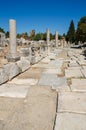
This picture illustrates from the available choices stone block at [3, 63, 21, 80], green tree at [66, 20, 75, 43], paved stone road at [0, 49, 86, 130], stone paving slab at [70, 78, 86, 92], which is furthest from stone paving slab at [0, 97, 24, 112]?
green tree at [66, 20, 75, 43]

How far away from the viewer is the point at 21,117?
308 cm

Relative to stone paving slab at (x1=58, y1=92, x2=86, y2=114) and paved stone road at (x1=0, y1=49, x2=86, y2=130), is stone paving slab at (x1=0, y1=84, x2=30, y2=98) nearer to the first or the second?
paved stone road at (x1=0, y1=49, x2=86, y2=130)

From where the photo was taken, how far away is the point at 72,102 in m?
3.70

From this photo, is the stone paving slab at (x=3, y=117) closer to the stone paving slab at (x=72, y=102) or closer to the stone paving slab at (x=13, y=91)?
the stone paving slab at (x=13, y=91)

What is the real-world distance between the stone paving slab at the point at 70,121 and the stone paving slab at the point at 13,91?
141 centimetres

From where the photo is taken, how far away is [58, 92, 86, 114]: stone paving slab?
10.9 feet

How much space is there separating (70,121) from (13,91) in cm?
207

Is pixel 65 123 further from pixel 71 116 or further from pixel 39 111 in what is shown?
pixel 39 111

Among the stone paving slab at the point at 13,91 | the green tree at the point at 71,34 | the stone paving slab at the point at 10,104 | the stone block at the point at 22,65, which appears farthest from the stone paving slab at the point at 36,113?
the green tree at the point at 71,34

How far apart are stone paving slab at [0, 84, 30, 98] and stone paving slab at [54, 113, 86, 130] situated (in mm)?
1414

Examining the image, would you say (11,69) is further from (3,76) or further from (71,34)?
(71,34)

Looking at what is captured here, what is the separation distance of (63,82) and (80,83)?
548mm

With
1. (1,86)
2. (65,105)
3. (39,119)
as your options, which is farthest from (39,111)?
(1,86)

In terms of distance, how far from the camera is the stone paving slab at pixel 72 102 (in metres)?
3.33
